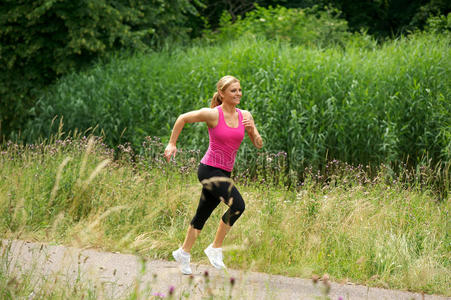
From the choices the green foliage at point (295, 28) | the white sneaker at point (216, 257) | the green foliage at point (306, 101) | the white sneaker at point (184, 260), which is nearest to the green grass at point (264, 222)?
the white sneaker at point (216, 257)

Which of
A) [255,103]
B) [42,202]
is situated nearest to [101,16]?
[255,103]

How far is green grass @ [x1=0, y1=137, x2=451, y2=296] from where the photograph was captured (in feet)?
15.7

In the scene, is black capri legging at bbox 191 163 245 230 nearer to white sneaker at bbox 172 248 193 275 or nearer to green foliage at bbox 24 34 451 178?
white sneaker at bbox 172 248 193 275

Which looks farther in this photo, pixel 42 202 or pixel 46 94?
pixel 46 94

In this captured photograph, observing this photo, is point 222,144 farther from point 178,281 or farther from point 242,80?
point 242,80

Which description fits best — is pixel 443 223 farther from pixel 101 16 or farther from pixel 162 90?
pixel 101 16

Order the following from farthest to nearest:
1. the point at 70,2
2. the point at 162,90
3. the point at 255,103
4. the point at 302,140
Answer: the point at 70,2 < the point at 162,90 < the point at 255,103 < the point at 302,140

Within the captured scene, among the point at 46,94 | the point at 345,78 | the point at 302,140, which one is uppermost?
the point at 345,78

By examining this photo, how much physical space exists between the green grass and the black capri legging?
0.25m

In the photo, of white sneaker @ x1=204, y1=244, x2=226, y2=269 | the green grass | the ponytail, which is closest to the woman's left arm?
the ponytail

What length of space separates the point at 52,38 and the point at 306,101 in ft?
24.2

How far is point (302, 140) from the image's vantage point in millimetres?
8414

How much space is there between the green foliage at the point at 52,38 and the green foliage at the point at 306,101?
159cm

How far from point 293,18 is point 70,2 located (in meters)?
5.73
